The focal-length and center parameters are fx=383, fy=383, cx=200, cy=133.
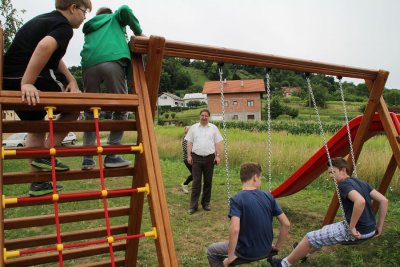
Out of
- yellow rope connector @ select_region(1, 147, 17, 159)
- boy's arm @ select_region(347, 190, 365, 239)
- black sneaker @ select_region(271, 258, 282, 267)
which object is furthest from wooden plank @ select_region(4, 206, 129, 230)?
boy's arm @ select_region(347, 190, 365, 239)

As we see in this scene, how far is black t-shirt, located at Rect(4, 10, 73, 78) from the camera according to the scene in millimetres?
2648

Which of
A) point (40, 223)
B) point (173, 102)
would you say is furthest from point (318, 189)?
point (173, 102)

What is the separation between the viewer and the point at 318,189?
8977 mm

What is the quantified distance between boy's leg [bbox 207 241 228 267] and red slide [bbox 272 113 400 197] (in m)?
2.47

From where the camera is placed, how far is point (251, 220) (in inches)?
116

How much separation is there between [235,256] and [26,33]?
2.26 m

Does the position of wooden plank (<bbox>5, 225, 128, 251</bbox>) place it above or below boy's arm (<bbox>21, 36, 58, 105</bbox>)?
below

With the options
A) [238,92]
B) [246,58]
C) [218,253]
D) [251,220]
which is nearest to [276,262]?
[218,253]

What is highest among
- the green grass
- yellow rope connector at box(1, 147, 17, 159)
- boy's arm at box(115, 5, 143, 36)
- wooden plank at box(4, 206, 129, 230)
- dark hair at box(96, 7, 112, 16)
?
dark hair at box(96, 7, 112, 16)

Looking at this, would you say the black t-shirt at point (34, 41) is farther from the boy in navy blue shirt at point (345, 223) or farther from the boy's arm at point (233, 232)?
the boy in navy blue shirt at point (345, 223)

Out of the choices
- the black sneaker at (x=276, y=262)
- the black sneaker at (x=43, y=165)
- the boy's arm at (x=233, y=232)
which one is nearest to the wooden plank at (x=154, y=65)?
the black sneaker at (x=43, y=165)

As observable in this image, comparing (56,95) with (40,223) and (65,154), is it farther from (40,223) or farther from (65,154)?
(40,223)

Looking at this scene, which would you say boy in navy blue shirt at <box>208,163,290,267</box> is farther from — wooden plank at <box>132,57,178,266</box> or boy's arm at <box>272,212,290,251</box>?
wooden plank at <box>132,57,178,266</box>

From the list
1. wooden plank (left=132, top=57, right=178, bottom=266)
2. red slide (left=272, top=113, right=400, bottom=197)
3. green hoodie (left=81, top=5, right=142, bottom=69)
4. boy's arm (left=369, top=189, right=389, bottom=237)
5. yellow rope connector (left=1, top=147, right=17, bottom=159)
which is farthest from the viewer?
red slide (left=272, top=113, right=400, bottom=197)
